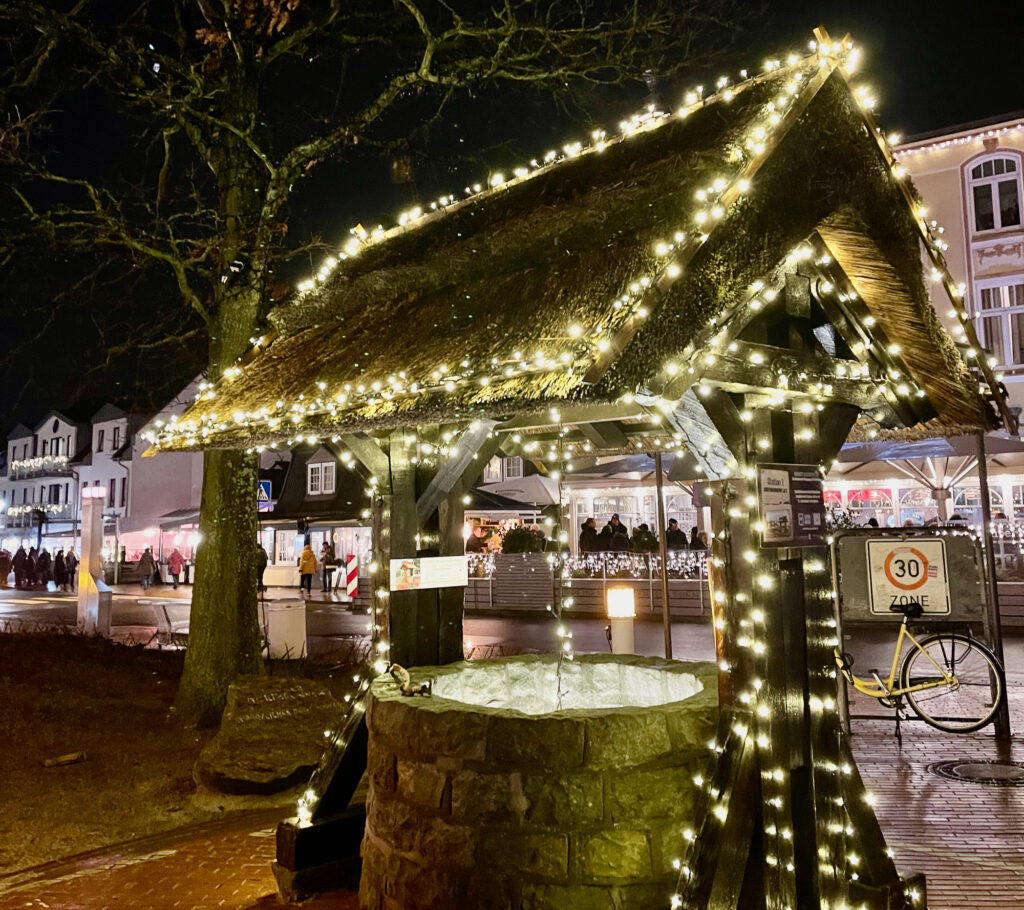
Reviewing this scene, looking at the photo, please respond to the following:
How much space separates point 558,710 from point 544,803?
975 millimetres

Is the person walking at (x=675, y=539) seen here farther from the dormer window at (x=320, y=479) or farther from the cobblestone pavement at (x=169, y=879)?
the dormer window at (x=320, y=479)

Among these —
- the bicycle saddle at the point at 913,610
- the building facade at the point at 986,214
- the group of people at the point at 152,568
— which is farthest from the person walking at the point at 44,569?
the bicycle saddle at the point at 913,610

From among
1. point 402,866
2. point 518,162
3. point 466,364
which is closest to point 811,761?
point 402,866

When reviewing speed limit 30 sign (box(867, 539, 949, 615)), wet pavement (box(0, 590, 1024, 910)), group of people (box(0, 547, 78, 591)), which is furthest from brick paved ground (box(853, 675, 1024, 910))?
group of people (box(0, 547, 78, 591))

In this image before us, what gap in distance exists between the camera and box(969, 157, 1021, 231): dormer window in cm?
2305

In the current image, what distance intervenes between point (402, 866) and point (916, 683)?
6.57 meters

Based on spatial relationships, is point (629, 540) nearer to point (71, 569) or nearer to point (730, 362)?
point (730, 362)

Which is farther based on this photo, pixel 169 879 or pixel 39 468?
pixel 39 468

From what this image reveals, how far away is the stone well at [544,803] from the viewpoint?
4.16 metres

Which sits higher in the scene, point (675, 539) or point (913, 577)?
point (675, 539)

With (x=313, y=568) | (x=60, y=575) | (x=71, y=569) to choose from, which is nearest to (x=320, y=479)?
(x=313, y=568)

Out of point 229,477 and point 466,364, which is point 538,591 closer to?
point 229,477

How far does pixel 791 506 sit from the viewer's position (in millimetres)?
4492

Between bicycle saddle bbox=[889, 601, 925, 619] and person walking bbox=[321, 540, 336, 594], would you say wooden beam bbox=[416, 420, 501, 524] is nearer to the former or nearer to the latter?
bicycle saddle bbox=[889, 601, 925, 619]
